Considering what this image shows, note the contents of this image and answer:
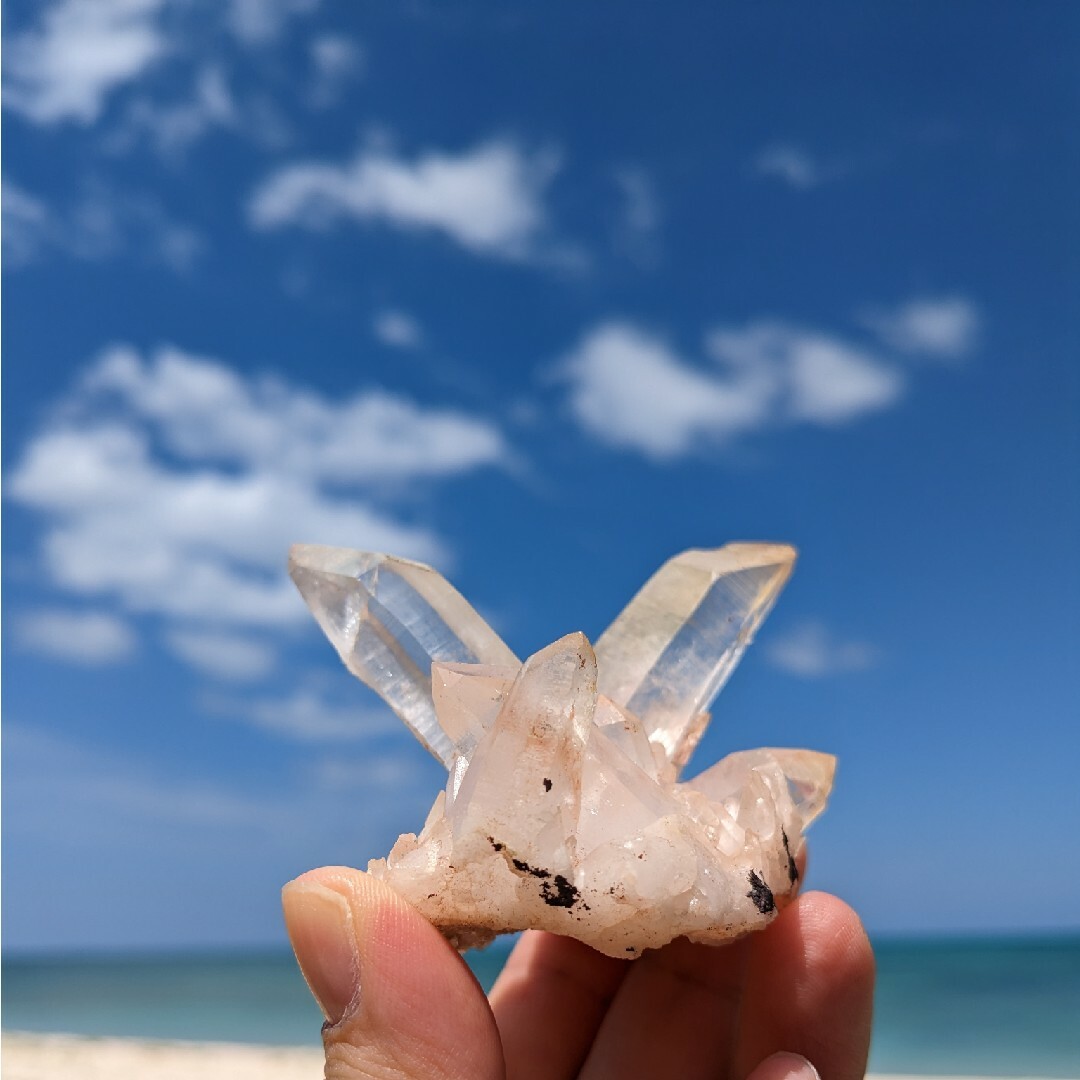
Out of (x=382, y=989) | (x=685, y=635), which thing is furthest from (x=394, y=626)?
(x=382, y=989)

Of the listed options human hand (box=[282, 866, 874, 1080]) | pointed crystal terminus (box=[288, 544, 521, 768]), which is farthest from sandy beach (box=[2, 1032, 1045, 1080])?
pointed crystal terminus (box=[288, 544, 521, 768])

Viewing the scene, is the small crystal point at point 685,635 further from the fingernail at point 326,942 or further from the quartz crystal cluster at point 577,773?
the fingernail at point 326,942

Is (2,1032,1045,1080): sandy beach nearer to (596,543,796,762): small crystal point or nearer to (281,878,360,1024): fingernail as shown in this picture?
(596,543,796,762): small crystal point

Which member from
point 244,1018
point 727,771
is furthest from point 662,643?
point 244,1018

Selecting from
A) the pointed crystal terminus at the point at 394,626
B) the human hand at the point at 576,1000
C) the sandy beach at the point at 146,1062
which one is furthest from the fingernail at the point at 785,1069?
the sandy beach at the point at 146,1062

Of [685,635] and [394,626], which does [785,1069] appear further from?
[394,626]

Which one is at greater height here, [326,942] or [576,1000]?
[576,1000]
